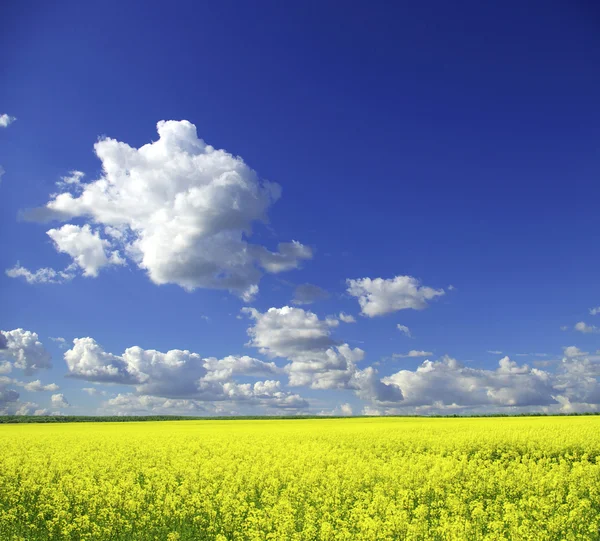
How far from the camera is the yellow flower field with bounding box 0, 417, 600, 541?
470 inches

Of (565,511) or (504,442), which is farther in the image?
(504,442)

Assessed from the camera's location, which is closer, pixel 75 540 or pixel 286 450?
pixel 75 540

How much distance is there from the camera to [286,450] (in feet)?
72.5

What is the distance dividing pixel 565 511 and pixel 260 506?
351 inches

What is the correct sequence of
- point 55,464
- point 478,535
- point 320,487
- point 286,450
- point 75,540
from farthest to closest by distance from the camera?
point 286,450
point 55,464
point 320,487
point 75,540
point 478,535

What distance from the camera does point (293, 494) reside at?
15.2 meters

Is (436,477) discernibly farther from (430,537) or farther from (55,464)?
(55,464)

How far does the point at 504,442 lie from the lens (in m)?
25.1

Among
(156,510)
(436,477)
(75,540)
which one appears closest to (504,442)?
(436,477)

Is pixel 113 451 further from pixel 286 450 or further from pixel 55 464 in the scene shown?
pixel 286 450

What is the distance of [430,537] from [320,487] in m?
5.46

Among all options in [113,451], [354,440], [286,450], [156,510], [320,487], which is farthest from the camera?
[354,440]

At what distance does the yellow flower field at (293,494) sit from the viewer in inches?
470

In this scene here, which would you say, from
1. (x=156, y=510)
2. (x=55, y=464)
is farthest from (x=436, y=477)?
(x=55, y=464)
